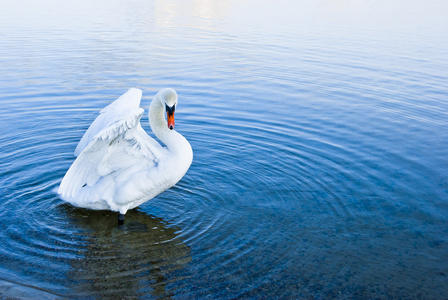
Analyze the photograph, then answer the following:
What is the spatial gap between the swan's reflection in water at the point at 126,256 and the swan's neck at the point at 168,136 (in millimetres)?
1118

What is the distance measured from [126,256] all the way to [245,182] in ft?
9.03

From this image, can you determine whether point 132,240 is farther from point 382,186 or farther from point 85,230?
point 382,186

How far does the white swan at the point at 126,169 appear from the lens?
6.50 meters

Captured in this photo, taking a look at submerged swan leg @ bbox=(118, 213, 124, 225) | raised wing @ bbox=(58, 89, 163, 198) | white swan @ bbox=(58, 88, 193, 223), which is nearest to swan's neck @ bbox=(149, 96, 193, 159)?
white swan @ bbox=(58, 88, 193, 223)

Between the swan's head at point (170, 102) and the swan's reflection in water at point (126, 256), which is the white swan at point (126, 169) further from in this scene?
the swan's reflection in water at point (126, 256)

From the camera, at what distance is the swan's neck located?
6.71m

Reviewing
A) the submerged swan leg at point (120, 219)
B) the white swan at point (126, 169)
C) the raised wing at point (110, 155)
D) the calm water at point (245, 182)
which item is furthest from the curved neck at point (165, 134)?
the submerged swan leg at point (120, 219)

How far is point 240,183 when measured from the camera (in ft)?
26.6

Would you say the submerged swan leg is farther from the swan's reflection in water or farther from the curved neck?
the curved neck

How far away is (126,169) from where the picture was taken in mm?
6844

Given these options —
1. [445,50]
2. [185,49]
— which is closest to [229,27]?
[185,49]

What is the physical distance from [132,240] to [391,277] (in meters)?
3.50

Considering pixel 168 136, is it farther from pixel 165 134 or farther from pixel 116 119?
pixel 116 119

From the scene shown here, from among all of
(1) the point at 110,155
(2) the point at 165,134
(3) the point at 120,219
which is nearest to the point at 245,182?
(2) the point at 165,134
